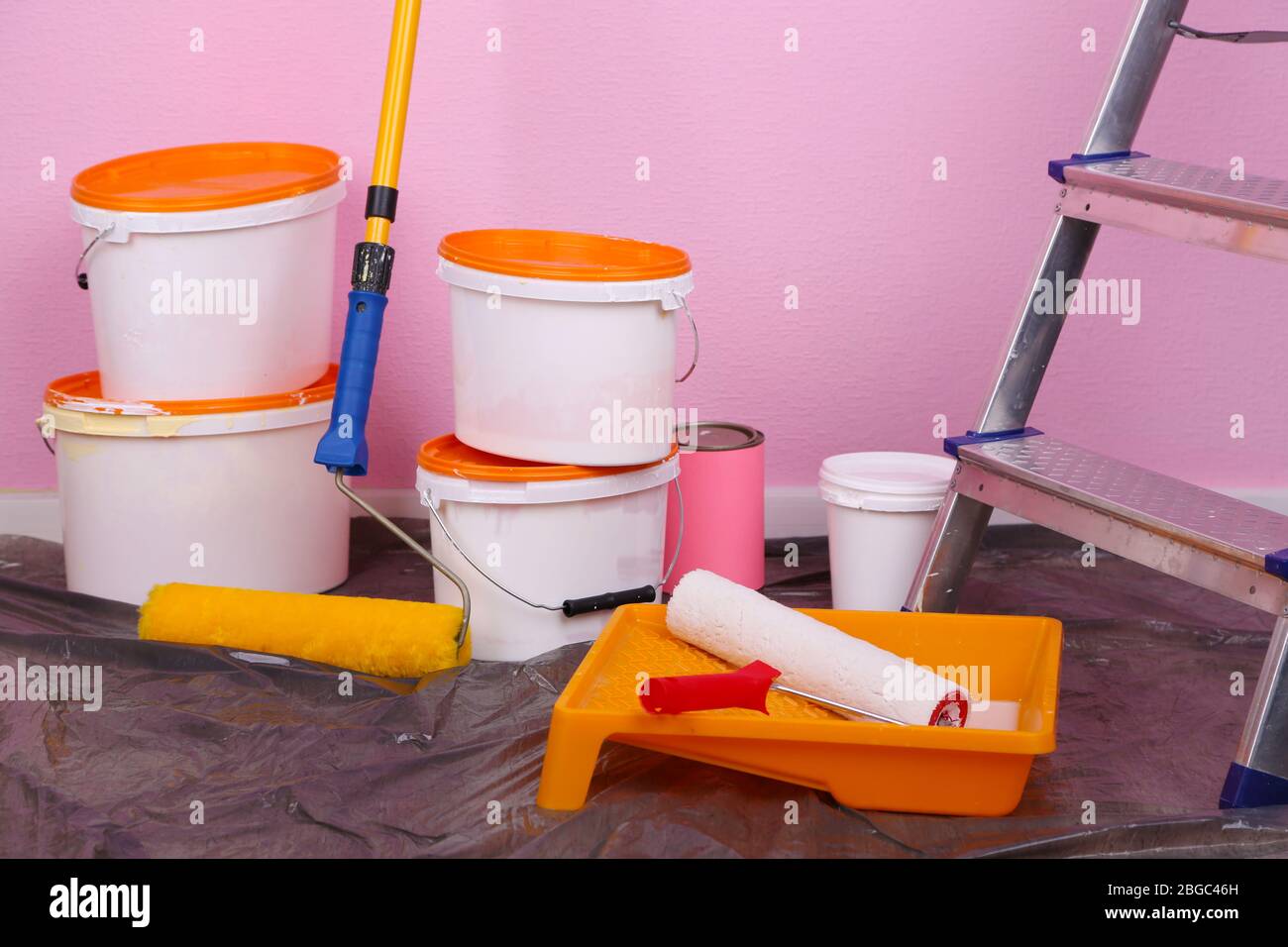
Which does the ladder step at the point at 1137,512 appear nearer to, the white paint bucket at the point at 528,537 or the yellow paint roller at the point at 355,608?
the white paint bucket at the point at 528,537

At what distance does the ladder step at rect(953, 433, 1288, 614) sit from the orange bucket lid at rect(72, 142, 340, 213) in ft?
3.03

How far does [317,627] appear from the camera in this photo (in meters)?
1.54

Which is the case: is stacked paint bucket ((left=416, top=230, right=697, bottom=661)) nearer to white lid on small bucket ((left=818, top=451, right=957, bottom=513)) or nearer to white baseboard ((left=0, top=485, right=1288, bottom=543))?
white lid on small bucket ((left=818, top=451, right=957, bottom=513))

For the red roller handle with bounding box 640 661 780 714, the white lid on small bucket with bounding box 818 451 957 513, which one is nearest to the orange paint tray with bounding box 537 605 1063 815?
the red roller handle with bounding box 640 661 780 714

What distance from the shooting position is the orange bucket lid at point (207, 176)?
5.47 ft

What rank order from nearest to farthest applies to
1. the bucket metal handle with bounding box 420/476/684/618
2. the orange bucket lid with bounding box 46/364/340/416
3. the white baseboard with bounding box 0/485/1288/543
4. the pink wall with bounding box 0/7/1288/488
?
the bucket metal handle with bounding box 420/476/684/618, the orange bucket lid with bounding box 46/364/340/416, the pink wall with bounding box 0/7/1288/488, the white baseboard with bounding box 0/485/1288/543

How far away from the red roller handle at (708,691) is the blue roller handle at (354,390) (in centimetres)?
52

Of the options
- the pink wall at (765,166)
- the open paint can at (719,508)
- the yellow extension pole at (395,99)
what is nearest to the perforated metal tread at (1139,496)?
the open paint can at (719,508)

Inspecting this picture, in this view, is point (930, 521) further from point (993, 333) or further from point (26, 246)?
point (26, 246)

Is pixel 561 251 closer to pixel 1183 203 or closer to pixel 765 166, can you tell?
pixel 765 166

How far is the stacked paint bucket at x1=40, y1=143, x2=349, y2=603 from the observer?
1685 mm

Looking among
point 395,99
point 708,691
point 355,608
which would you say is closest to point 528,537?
point 355,608

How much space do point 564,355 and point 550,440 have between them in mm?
103

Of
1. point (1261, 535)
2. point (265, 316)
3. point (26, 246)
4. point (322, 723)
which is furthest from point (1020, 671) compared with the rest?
point (26, 246)
